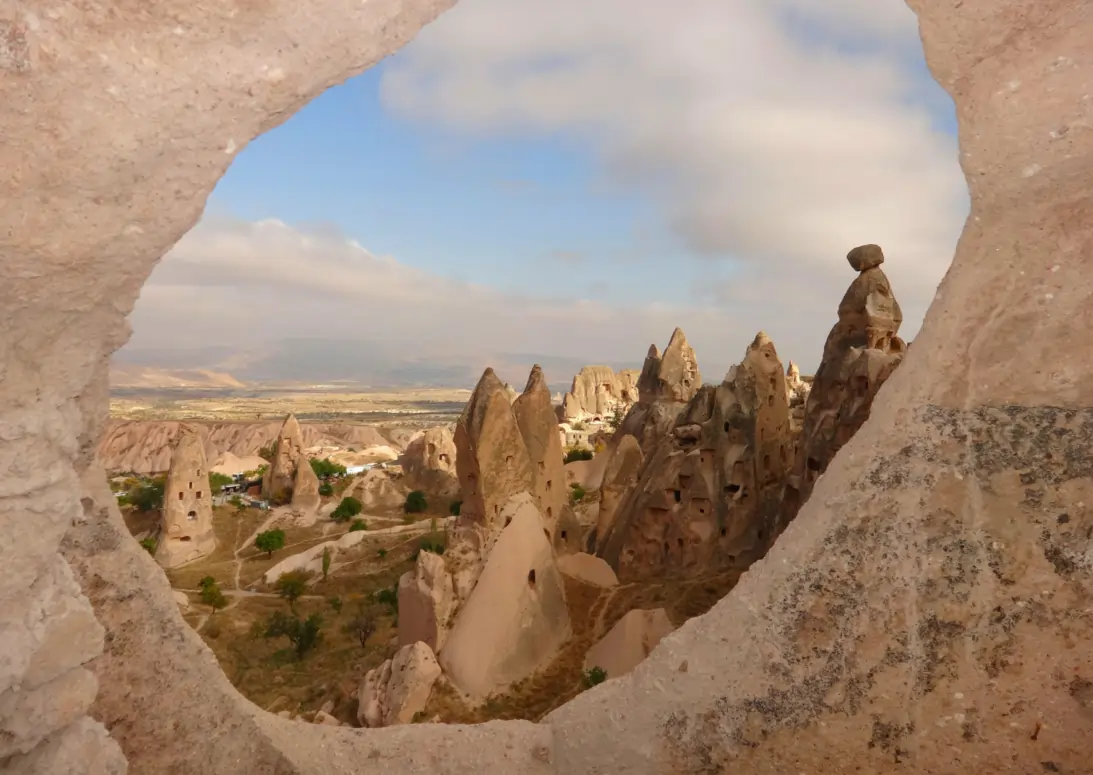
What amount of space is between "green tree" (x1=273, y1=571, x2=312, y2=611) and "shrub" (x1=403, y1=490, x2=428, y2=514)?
10.6 meters

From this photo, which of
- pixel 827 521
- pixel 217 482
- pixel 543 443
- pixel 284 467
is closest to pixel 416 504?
pixel 284 467

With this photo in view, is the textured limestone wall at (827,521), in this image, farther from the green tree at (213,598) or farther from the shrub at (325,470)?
the shrub at (325,470)

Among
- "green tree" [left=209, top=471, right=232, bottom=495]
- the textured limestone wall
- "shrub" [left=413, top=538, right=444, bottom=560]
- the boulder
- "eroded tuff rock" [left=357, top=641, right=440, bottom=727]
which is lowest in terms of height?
"green tree" [left=209, top=471, right=232, bottom=495]

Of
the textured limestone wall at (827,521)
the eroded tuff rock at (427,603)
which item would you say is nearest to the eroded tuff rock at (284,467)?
the eroded tuff rock at (427,603)

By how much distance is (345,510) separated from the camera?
34344mm

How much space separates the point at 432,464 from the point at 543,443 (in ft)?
88.1

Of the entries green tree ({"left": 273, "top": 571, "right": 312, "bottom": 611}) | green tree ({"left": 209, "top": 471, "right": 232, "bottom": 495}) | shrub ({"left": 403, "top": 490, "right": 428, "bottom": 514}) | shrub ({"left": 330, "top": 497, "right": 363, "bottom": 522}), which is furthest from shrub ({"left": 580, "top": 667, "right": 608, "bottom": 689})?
green tree ({"left": 209, "top": 471, "right": 232, "bottom": 495})

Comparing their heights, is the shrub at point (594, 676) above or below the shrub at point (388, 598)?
above

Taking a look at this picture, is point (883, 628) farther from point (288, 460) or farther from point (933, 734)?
point (288, 460)

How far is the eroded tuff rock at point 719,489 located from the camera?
16875 millimetres

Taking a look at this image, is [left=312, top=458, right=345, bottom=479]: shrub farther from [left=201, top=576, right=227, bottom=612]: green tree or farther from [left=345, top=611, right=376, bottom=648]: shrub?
[left=345, top=611, right=376, bottom=648]: shrub

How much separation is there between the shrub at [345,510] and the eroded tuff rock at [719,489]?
68.1 ft

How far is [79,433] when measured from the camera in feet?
10.5

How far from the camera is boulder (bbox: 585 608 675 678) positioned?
12445 millimetres
